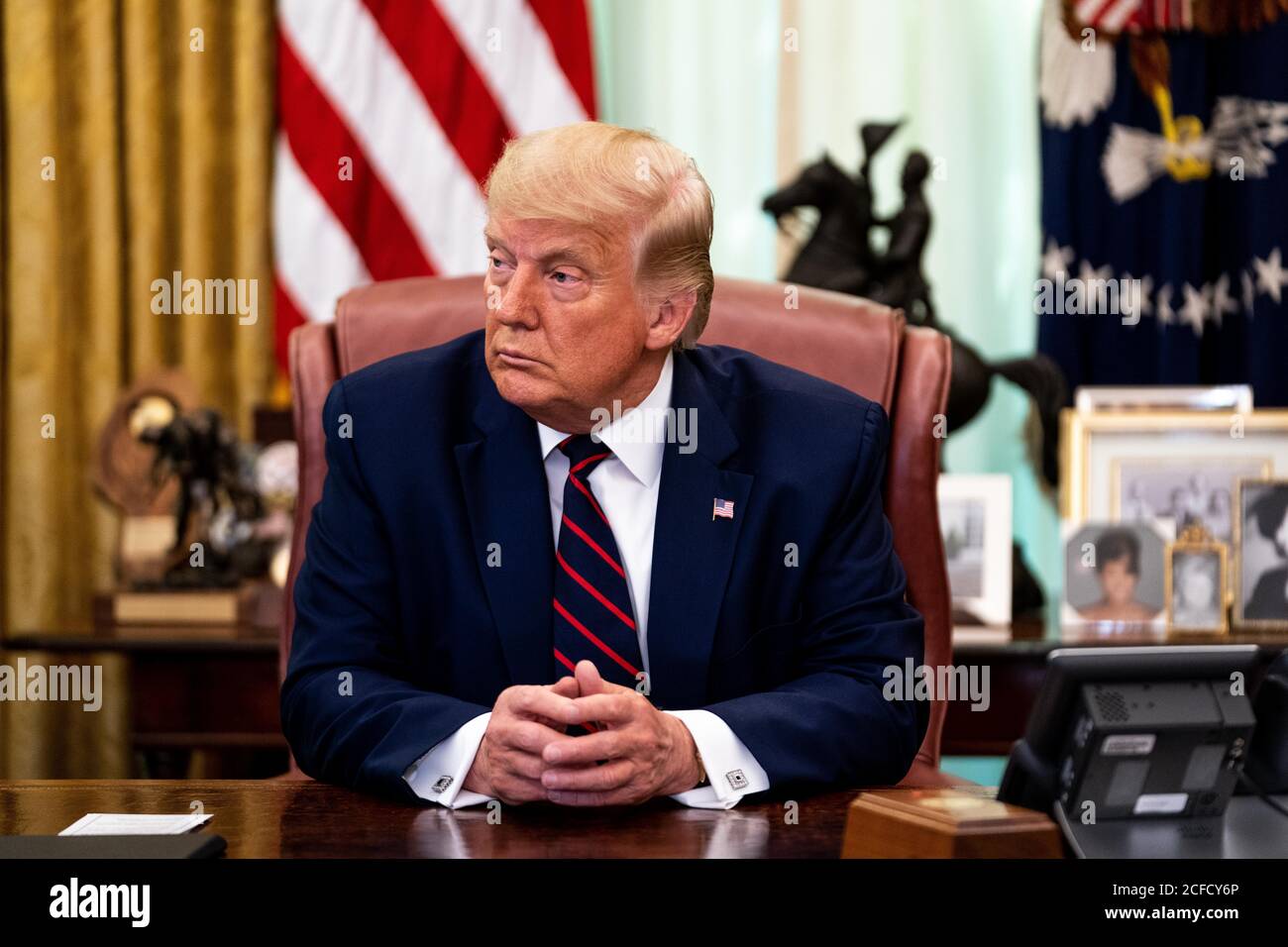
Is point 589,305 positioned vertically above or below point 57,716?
above

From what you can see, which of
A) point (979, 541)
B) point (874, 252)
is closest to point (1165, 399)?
point (979, 541)

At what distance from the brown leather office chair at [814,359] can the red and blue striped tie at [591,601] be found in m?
0.45

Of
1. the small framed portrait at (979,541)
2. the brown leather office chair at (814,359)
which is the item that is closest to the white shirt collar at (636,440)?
the brown leather office chair at (814,359)

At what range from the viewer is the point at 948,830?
114cm

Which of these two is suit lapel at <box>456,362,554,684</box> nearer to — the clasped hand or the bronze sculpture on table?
the clasped hand

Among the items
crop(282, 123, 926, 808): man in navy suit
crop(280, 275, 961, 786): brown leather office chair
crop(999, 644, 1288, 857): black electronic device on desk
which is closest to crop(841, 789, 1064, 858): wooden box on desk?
crop(999, 644, 1288, 857): black electronic device on desk

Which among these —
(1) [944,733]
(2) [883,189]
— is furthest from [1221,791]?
(2) [883,189]

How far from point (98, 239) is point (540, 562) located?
2.28 metres

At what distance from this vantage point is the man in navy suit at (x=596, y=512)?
1.79 metres

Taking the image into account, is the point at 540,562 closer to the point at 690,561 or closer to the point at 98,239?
the point at 690,561

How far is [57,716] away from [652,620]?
2.42 m

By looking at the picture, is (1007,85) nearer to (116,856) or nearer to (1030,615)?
(1030,615)

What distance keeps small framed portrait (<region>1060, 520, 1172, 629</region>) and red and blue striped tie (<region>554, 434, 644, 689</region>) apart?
1439 mm

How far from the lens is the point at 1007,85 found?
379cm
